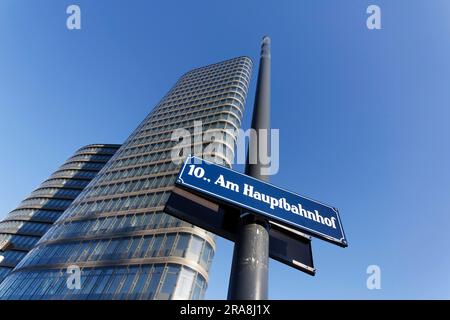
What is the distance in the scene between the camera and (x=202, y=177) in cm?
358

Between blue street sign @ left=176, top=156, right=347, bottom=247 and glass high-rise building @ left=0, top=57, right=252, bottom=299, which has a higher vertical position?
glass high-rise building @ left=0, top=57, right=252, bottom=299

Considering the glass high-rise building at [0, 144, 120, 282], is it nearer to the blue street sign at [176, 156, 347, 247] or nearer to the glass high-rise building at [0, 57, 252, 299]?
the glass high-rise building at [0, 57, 252, 299]

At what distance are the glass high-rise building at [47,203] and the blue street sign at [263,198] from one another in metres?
69.0

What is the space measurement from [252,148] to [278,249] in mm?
1436

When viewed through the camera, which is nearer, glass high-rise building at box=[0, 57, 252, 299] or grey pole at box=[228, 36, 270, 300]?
grey pole at box=[228, 36, 270, 300]

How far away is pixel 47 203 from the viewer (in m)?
67.5

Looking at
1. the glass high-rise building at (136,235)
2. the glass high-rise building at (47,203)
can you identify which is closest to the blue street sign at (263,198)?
the glass high-rise building at (136,235)

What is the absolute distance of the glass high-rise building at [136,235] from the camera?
27.8m

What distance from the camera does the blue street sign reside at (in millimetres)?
3377

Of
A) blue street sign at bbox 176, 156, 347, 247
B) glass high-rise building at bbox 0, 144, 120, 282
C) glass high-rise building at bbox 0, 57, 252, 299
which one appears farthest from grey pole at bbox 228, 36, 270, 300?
glass high-rise building at bbox 0, 144, 120, 282

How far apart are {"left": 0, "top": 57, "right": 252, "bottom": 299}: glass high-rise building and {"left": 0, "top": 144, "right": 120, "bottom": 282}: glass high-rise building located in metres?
25.0

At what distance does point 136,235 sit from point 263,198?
3273cm
